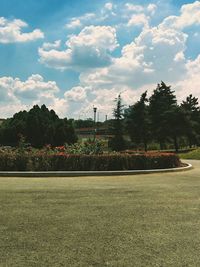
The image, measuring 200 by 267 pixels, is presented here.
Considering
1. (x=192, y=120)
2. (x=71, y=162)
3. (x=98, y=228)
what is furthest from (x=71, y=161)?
(x=192, y=120)

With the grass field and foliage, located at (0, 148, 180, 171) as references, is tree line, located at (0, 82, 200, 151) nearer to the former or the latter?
foliage, located at (0, 148, 180, 171)

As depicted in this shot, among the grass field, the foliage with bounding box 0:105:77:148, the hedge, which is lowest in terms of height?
the grass field

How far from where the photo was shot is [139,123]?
56.8 m

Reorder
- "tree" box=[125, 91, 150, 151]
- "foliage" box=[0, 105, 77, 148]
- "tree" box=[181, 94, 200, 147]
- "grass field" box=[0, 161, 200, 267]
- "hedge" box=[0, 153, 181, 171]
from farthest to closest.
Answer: "foliage" box=[0, 105, 77, 148], "tree" box=[125, 91, 150, 151], "tree" box=[181, 94, 200, 147], "hedge" box=[0, 153, 181, 171], "grass field" box=[0, 161, 200, 267]

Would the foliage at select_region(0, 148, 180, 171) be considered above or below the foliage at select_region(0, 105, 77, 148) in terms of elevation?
below

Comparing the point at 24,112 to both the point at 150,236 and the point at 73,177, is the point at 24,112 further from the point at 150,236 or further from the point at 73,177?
the point at 150,236

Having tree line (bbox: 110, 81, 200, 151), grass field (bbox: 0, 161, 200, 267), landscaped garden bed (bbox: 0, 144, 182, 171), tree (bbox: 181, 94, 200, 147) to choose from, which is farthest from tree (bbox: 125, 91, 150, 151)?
grass field (bbox: 0, 161, 200, 267)

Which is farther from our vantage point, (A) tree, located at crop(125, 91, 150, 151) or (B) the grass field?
(A) tree, located at crop(125, 91, 150, 151)

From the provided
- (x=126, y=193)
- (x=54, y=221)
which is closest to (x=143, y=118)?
(x=126, y=193)

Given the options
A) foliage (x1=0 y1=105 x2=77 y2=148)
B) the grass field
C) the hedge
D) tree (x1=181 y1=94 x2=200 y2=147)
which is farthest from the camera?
foliage (x1=0 y1=105 x2=77 y2=148)

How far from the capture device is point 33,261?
4.96m

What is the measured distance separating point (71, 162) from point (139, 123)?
39.9 meters

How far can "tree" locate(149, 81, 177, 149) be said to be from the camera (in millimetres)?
51281

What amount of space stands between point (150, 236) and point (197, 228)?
0.97m
